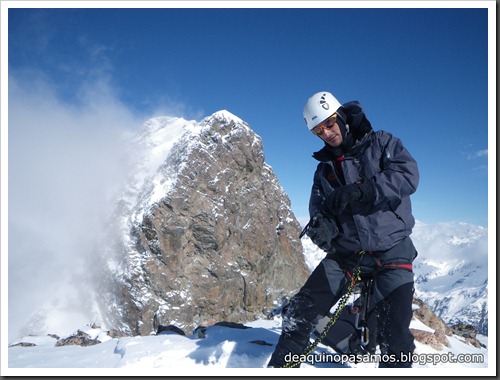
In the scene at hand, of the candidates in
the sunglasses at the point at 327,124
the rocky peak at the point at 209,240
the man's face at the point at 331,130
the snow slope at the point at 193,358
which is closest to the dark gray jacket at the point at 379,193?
the man's face at the point at 331,130

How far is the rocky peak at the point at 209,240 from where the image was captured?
7775 cm

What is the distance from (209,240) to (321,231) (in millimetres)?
80824

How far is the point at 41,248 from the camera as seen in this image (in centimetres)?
11750

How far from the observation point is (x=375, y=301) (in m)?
4.90

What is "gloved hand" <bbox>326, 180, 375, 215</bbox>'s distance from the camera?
471cm

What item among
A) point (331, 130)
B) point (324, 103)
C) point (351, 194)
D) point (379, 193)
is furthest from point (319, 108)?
point (379, 193)

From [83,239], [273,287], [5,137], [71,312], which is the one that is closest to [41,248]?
[83,239]

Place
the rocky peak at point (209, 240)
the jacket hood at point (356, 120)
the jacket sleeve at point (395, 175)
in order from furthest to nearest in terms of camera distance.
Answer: the rocky peak at point (209, 240) → the jacket hood at point (356, 120) → the jacket sleeve at point (395, 175)

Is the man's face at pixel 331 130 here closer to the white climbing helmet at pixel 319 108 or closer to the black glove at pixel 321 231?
the white climbing helmet at pixel 319 108

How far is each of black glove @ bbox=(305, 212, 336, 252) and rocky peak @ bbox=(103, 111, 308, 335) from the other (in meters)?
76.2

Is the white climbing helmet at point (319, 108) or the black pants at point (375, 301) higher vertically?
the white climbing helmet at point (319, 108)

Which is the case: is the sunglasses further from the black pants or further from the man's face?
the black pants

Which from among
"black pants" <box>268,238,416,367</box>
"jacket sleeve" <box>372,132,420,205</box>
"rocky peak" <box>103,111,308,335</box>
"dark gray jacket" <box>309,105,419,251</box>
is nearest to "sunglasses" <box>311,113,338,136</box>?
"dark gray jacket" <box>309,105,419,251</box>

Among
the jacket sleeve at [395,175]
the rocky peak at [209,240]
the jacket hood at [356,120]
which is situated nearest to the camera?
the jacket sleeve at [395,175]
